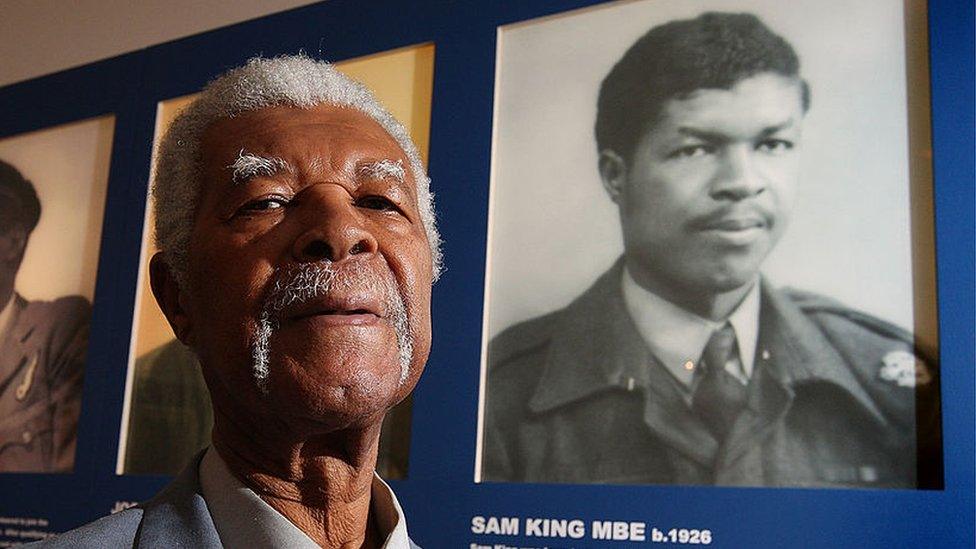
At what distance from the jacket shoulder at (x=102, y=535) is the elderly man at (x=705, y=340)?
89 centimetres

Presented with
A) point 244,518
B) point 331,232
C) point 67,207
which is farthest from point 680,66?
point 67,207

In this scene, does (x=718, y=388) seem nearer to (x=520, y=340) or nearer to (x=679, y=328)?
(x=679, y=328)

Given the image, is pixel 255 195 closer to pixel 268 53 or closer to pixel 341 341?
pixel 341 341

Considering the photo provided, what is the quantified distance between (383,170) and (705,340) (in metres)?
0.77

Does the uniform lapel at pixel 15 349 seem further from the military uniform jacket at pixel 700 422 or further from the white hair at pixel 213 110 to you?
the white hair at pixel 213 110

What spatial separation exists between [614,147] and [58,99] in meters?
1.50

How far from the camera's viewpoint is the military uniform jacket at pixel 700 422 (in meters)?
1.41

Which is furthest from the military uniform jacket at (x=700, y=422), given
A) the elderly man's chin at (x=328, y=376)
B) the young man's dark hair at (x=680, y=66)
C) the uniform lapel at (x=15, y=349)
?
the uniform lapel at (x=15, y=349)

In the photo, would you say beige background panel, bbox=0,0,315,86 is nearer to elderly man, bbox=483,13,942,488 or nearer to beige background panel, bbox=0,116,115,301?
beige background panel, bbox=0,116,115,301

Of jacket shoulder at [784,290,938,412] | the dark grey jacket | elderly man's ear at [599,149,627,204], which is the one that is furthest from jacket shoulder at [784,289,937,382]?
the dark grey jacket

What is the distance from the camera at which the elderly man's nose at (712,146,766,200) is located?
5.13 feet

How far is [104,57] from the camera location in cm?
249

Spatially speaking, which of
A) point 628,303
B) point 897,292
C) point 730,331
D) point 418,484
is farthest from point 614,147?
point 418,484

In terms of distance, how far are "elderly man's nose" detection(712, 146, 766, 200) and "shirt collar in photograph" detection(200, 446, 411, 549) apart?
0.84m
